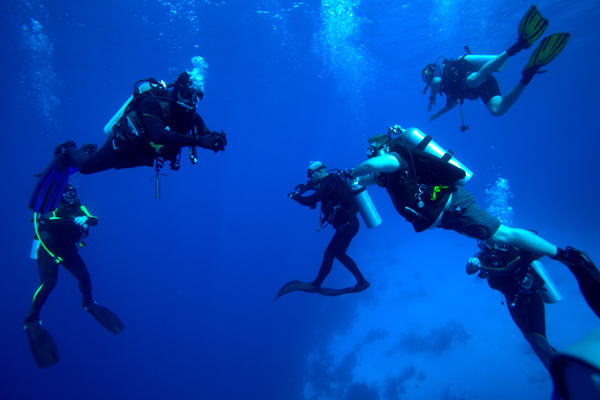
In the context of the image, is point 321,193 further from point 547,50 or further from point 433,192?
point 547,50

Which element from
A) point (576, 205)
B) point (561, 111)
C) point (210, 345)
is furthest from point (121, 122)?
point (561, 111)

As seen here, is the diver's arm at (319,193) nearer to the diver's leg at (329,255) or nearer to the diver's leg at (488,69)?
the diver's leg at (329,255)

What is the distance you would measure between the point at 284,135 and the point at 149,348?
158 ft

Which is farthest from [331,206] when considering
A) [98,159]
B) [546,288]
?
[546,288]

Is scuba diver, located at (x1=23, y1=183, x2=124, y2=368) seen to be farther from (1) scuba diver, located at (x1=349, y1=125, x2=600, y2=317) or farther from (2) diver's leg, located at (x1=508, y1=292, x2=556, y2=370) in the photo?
(2) diver's leg, located at (x1=508, y1=292, x2=556, y2=370)

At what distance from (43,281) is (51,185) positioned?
2767mm

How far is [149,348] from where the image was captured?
25812 millimetres

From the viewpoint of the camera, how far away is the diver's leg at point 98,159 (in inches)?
165

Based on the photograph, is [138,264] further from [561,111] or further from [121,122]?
[561,111]

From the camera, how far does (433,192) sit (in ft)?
12.6

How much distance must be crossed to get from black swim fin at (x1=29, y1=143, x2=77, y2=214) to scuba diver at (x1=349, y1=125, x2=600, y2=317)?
5.45m

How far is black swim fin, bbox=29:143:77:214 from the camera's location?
16.7 feet

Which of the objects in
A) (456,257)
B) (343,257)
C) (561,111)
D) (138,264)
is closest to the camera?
(343,257)

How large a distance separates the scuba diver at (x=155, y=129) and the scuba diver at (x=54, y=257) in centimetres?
264
